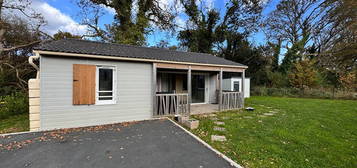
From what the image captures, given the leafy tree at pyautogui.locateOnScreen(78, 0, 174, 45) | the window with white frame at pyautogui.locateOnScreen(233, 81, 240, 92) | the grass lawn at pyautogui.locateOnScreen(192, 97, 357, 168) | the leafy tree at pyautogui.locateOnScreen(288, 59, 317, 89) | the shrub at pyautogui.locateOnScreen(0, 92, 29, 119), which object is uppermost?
the leafy tree at pyautogui.locateOnScreen(78, 0, 174, 45)

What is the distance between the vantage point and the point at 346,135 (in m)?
4.05

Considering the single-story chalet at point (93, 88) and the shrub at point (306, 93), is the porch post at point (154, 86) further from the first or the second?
the shrub at point (306, 93)

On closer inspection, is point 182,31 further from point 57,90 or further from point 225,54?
point 57,90

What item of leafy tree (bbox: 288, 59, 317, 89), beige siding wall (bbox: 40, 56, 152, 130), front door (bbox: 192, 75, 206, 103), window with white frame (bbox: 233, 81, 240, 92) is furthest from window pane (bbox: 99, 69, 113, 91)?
leafy tree (bbox: 288, 59, 317, 89)

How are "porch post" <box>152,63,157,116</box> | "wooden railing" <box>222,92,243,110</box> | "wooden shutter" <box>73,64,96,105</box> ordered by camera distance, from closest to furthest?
"wooden shutter" <box>73,64,96,105</box> < "porch post" <box>152,63,157,116</box> < "wooden railing" <box>222,92,243,110</box>

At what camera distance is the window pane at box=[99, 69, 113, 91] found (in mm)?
4977

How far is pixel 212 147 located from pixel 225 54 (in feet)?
52.5

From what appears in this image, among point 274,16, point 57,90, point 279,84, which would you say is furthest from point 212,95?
point 274,16

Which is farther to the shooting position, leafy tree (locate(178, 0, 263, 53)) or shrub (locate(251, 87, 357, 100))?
leafy tree (locate(178, 0, 263, 53))

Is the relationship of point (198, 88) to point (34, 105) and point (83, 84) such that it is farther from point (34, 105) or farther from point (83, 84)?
point (34, 105)

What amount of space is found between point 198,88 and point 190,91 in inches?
139

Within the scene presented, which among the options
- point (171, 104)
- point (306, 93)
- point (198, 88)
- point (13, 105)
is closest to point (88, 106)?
point (171, 104)

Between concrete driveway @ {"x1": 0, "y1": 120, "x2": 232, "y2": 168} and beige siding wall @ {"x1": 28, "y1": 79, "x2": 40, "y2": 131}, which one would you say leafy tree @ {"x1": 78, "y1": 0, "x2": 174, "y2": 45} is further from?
concrete driveway @ {"x1": 0, "y1": 120, "x2": 232, "y2": 168}

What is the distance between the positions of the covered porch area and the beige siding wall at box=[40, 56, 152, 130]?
1.67 ft
